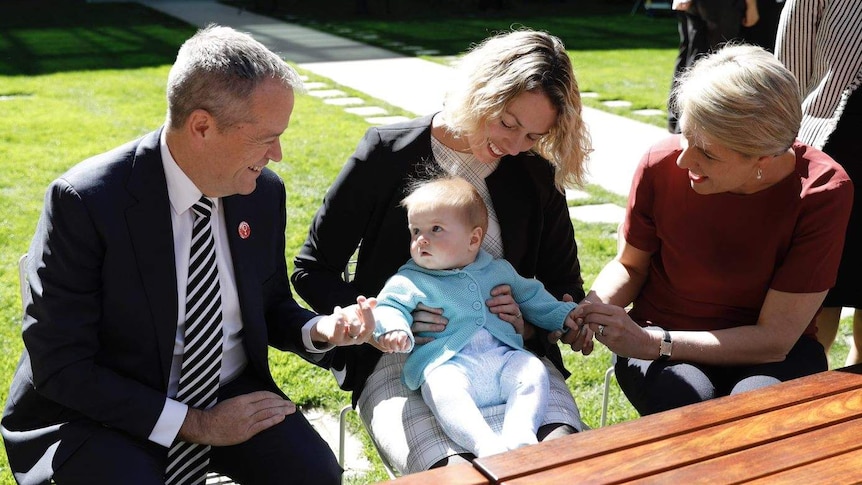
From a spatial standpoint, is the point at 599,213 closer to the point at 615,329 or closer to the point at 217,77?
the point at 615,329

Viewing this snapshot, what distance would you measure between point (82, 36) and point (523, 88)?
1479cm

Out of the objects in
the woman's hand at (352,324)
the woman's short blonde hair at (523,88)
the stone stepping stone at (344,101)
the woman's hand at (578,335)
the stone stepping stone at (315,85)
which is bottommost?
the stone stepping stone at (315,85)

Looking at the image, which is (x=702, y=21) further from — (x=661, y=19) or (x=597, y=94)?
(x=661, y=19)

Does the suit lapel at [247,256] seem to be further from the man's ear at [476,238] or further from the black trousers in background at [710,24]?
the black trousers in background at [710,24]

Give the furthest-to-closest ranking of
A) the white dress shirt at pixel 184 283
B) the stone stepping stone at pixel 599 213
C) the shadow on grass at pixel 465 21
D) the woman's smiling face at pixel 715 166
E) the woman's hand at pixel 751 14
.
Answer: the shadow on grass at pixel 465 21 → the woman's hand at pixel 751 14 → the stone stepping stone at pixel 599 213 → the woman's smiling face at pixel 715 166 → the white dress shirt at pixel 184 283

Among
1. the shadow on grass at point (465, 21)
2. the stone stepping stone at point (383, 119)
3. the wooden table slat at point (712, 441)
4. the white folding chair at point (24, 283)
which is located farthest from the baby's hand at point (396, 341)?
the shadow on grass at point (465, 21)

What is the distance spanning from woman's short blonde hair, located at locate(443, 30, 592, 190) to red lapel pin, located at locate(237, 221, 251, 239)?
2.50 ft

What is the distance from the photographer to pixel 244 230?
8.72 feet

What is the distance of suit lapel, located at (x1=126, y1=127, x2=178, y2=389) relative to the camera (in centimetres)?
241

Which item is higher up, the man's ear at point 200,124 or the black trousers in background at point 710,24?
the man's ear at point 200,124

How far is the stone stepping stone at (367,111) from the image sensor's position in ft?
32.1

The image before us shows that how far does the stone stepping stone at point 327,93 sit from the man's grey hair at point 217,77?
848 centimetres

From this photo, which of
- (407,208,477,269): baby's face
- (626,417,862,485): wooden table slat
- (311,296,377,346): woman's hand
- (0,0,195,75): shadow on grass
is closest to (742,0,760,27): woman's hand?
(407,208,477,269): baby's face

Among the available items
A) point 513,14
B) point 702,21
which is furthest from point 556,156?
point 513,14
